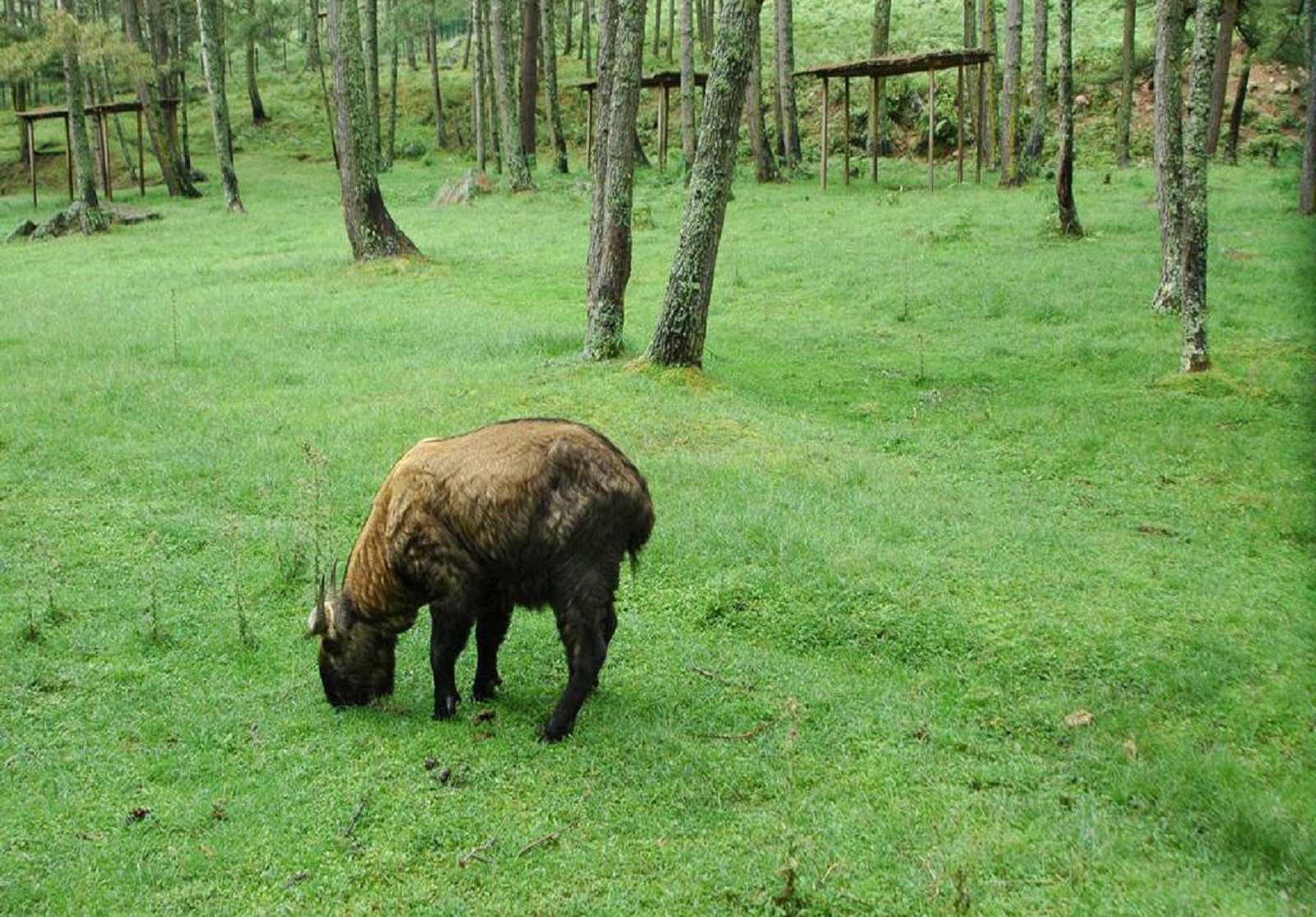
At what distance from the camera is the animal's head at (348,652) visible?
19.3 feet

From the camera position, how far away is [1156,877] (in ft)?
14.8

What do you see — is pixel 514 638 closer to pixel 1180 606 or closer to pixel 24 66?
pixel 1180 606

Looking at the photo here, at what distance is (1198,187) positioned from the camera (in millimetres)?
11234

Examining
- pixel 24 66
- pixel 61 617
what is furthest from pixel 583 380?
pixel 24 66

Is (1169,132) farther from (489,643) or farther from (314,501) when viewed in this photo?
(489,643)

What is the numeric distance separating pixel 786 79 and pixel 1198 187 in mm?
18968

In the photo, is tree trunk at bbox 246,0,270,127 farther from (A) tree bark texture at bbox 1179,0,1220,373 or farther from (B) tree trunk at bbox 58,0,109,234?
(A) tree bark texture at bbox 1179,0,1220,373

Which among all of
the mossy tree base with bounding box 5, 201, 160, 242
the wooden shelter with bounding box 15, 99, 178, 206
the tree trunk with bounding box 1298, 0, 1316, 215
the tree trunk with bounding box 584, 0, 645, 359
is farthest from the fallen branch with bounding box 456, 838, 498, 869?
the wooden shelter with bounding box 15, 99, 178, 206

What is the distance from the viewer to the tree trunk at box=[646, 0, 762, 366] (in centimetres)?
1132

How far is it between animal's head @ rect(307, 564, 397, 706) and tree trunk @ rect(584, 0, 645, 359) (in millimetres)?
6736

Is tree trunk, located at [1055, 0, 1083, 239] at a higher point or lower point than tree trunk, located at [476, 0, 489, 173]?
lower

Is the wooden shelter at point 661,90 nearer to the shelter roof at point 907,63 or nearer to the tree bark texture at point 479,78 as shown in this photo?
the tree bark texture at point 479,78

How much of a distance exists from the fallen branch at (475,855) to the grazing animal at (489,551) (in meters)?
0.95

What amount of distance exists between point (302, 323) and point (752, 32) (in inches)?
273
